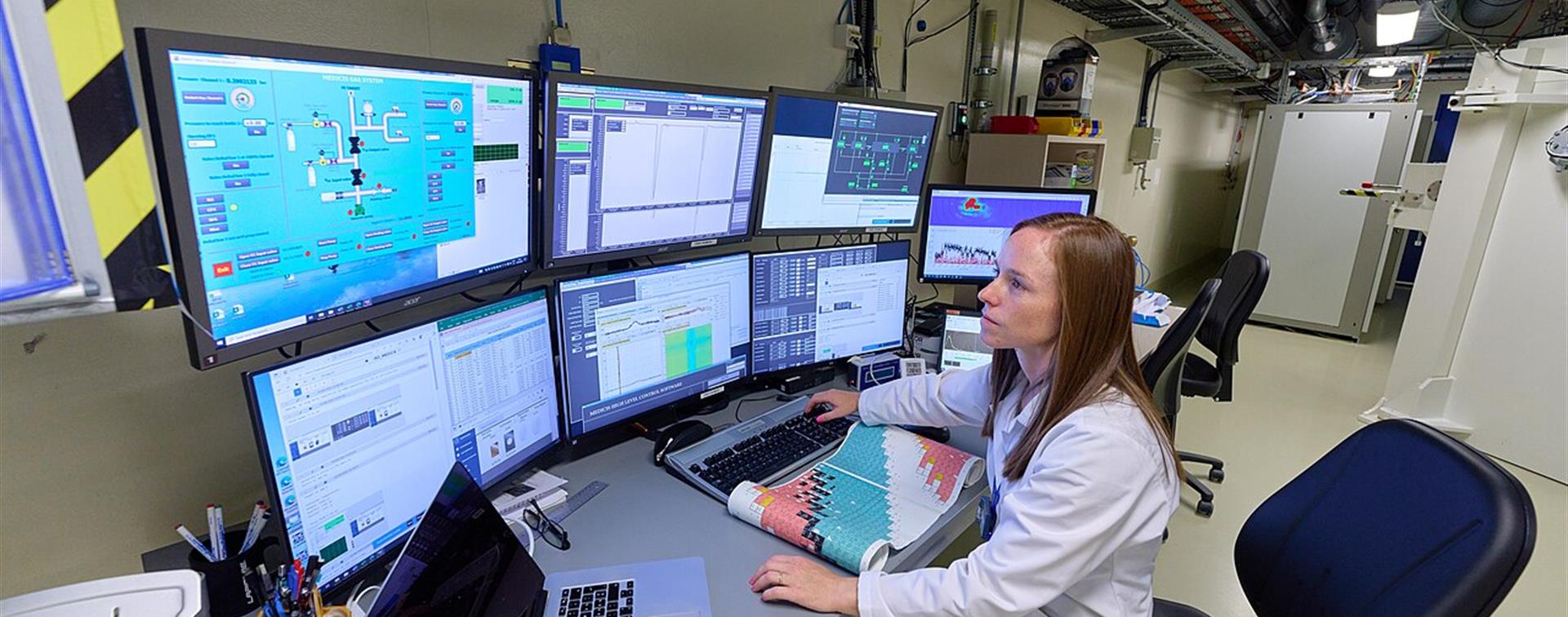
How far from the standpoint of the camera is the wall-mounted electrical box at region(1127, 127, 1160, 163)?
193 inches

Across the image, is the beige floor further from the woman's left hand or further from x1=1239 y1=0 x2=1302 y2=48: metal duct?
x1=1239 y1=0 x2=1302 y2=48: metal duct

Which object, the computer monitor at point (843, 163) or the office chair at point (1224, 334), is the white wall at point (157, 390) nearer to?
the computer monitor at point (843, 163)

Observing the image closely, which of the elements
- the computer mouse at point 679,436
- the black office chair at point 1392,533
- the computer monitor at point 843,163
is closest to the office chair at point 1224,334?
the computer monitor at point 843,163

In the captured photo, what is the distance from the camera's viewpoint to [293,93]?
0.84 m

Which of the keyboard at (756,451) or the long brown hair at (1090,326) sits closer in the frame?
the long brown hair at (1090,326)

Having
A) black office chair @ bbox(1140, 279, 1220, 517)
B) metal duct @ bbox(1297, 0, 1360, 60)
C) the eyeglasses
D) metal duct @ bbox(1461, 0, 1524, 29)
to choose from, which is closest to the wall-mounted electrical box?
metal duct @ bbox(1297, 0, 1360, 60)

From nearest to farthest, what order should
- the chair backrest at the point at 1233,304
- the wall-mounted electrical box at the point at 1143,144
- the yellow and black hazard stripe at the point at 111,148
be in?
the yellow and black hazard stripe at the point at 111,148 → the chair backrest at the point at 1233,304 → the wall-mounted electrical box at the point at 1143,144

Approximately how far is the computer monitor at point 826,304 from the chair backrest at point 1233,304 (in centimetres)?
159

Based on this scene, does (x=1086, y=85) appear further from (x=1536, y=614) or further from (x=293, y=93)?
(x=293, y=93)

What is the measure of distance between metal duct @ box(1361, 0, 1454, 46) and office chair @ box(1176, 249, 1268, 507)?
2.24 meters

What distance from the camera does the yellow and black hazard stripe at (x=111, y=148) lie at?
43 cm

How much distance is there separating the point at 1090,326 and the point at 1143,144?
14.9 ft

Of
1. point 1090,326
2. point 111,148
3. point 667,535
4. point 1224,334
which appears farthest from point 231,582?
point 1224,334

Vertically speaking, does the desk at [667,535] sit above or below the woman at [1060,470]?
below
